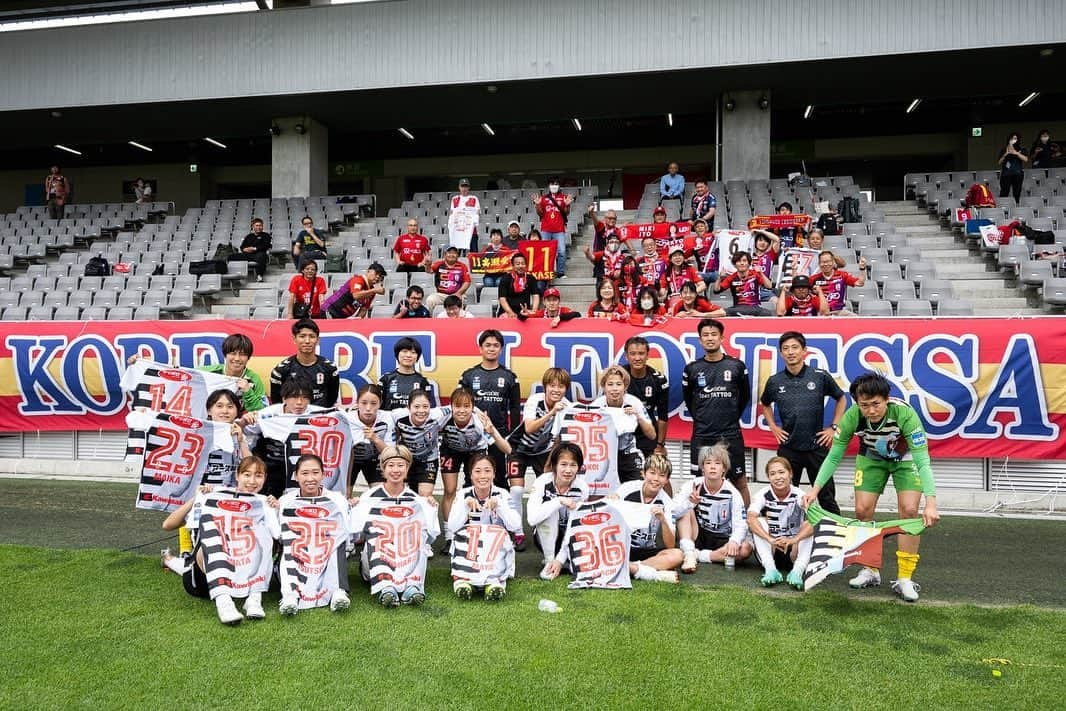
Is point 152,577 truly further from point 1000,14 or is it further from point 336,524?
point 1000,14

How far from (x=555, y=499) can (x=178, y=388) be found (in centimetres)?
336

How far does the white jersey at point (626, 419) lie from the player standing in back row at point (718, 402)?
57 cm

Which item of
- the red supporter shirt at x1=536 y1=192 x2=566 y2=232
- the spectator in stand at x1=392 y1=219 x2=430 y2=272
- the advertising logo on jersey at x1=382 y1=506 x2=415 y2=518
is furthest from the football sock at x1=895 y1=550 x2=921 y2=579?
the spectator in stand at x1=392 y1=219 x2=430 y2=272

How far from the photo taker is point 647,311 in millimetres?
8516

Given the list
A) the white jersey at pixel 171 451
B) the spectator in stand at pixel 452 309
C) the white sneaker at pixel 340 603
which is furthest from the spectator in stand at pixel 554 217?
the white sneaker at pixel 340 603

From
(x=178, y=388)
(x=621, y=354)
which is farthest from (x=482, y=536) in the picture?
(x=621, y=354)

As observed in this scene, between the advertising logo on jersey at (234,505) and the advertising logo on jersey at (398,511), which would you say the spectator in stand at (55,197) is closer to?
the advertising logo on jersey at (234,505)

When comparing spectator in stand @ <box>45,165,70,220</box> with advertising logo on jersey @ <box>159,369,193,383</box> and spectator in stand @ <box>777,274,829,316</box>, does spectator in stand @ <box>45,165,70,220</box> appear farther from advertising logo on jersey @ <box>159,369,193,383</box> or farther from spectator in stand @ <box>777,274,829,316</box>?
spectator in stand @ <box>777,274,829,316</box>

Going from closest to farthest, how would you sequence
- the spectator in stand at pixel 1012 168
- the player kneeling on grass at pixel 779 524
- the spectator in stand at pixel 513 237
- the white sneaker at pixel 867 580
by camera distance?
the white sneaker at pixel 867 580 < the player kneeling on grass at pixel 779 524 < the spectator in stand at pixel 513 237 < the spectator in stand at pixel 1012 168

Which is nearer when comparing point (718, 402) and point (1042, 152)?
point (718, 402)

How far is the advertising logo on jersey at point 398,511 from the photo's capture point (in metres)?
5.34

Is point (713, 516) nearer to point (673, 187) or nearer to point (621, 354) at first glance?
point (621, 354)

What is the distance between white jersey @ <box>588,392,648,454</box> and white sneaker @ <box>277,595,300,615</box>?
2810 millimetres

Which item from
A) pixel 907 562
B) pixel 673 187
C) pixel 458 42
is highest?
pixel 458 42
